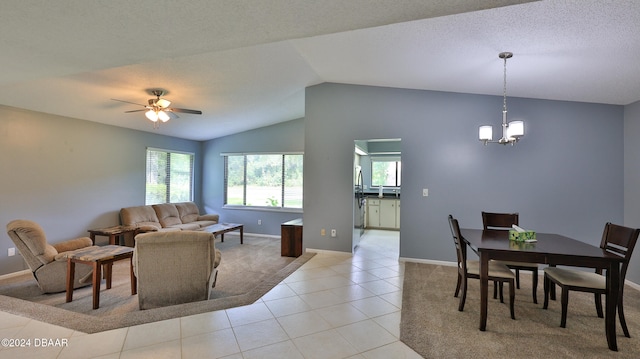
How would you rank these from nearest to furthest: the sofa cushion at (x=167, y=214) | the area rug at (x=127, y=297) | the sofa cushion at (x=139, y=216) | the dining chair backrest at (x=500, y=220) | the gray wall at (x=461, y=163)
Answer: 1. the area rug at (x=127, y=297)
2. the dining chair backrest at (x=500, y=220)
3. the gray wall at (x=461, y=163)
4. the sofa cushion at (x=139, y=216)
5. the sofa cushion at (x=167, y=214)

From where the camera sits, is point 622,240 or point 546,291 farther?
point 546,291

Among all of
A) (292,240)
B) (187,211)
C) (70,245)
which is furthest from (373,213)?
(70,245)

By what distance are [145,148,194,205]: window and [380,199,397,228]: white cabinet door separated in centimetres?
496

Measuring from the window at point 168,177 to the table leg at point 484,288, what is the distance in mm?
6338

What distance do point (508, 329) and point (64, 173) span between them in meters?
6.32

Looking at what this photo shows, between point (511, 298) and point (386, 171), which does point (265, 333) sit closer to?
point (511, 298)

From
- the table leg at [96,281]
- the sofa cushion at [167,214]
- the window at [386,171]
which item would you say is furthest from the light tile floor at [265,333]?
the window at [386,171]

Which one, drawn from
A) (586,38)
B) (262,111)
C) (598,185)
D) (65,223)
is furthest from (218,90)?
(598,185)

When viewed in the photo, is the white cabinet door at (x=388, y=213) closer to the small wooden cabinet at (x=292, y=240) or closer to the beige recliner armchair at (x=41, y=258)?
the small wooden cabinet at (x=292, y=240)

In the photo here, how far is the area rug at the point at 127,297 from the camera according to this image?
7.96 ft

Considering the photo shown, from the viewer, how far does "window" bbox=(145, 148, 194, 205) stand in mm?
6250

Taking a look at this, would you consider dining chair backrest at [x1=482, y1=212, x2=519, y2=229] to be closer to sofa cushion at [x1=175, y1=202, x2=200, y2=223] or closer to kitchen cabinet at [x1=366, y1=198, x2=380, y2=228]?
kitchen cabinet at [x1=366, y1=198, x2=380, y2=228]

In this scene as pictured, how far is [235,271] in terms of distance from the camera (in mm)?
4355

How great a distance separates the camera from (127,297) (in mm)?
3357
